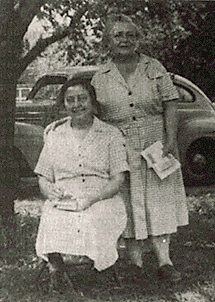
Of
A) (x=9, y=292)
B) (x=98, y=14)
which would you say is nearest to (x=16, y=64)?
(x=98, y=14)

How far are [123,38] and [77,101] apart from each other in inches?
23.4

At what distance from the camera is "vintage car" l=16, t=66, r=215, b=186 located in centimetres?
852

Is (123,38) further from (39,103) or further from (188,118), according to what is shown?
(188,118)

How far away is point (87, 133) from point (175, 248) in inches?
70.8

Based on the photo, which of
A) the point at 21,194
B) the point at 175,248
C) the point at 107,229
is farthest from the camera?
the point at 21,194

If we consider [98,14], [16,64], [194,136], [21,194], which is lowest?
[21,194]

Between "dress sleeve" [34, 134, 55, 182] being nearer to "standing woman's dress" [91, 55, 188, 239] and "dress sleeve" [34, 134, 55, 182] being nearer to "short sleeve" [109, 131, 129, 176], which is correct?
"short sleeve" [109, 131, 129, 176]

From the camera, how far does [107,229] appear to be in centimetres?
365

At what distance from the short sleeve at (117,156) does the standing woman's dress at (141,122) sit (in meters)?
0.25

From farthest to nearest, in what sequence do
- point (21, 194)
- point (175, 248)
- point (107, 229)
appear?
point (21, 194) → point (175, 248) → point (107, 229)

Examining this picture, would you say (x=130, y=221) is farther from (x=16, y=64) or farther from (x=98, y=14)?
(x=98, y=14)

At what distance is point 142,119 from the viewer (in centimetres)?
409

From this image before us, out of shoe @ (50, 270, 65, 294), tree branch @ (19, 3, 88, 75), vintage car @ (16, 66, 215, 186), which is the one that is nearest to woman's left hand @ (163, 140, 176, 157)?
shoe @ (50, 270, 65, 294)

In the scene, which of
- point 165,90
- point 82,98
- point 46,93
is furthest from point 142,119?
point 46,93
